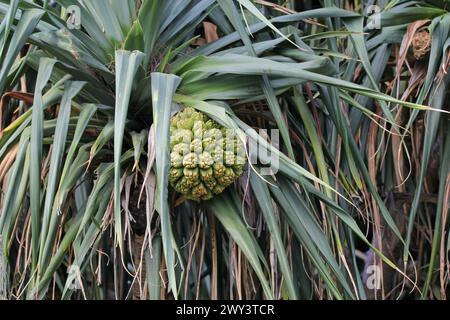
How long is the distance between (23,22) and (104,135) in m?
0.30

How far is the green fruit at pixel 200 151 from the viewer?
166 cm

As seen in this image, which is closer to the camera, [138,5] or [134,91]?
[134,91]

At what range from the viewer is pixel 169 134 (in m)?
1.56

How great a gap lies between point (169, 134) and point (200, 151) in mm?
122

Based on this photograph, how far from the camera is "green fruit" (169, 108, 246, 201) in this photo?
1.66 meters

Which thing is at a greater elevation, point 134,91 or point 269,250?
point 134,91

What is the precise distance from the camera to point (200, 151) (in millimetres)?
1665

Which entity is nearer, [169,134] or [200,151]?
[169,134]

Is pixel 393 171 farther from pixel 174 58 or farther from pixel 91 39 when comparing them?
pixel 91 39
